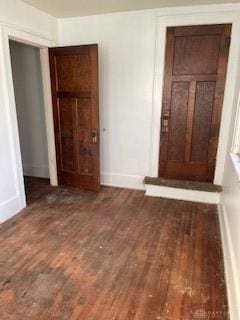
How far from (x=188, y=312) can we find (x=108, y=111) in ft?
8.93

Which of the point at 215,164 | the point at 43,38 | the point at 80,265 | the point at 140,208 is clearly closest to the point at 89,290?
the point at 80,265

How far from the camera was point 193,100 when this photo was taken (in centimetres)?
315

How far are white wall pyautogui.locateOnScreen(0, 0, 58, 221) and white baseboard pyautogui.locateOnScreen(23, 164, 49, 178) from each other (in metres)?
1.17

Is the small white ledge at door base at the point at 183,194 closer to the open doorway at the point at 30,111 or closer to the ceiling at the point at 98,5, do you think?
the open doorway at the point at 30,111

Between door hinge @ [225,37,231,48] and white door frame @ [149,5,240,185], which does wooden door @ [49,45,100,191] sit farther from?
door hinge @ [225,37,231,48]

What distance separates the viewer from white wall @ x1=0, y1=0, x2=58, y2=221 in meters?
2.51

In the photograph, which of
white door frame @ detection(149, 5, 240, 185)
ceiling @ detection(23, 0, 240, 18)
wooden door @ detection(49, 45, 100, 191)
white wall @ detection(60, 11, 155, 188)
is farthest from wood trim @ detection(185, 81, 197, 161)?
wooden door @ detection(49, 45, 100, 191)

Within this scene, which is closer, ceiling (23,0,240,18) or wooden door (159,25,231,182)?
ceiling (23,0,240,18)

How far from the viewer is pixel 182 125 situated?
10.8 ft

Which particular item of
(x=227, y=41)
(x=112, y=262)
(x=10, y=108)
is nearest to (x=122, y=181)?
(x=112, y=262)

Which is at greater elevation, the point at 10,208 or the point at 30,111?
the point at 30,111

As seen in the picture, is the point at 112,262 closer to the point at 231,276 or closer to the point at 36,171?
the point at 231,276

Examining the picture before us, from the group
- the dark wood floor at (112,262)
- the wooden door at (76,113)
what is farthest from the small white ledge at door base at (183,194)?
the wooden door at (76,113)

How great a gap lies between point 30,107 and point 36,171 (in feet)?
3.69
